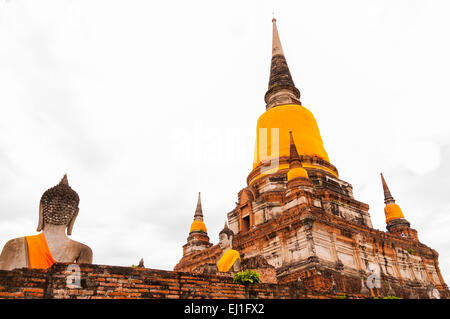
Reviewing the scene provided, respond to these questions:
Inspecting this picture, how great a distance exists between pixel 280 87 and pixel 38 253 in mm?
27757

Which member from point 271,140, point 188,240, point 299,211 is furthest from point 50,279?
point 188,240

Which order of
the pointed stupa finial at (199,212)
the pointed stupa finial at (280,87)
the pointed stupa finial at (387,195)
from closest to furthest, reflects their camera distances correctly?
the pointed stupa finial at (387,195)
the pointed stupa finial at (280,87)
the pointed stupa finial at (199,212)

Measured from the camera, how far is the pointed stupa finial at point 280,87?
30469 mm

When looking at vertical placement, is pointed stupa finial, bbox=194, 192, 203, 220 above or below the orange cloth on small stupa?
above

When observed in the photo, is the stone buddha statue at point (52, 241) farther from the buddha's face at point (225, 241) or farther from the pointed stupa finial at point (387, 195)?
the pointed stupa finial at point (387, 195)

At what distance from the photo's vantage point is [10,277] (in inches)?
200

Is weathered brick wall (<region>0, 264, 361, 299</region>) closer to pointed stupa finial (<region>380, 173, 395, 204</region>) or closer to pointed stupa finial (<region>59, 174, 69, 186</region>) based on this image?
pointed stupa finial (<region>59, 174, 69, 186</region>)

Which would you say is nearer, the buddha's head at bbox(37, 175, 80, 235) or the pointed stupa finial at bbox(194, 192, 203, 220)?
the buddha's head at bbox(37, 175, 80, 235)

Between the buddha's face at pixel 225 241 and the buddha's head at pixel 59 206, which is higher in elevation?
the buddha's face at pixel 225 241

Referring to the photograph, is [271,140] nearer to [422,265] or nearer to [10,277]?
[422,265]

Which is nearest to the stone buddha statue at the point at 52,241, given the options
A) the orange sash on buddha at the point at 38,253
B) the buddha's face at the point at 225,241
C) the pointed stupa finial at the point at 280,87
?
the orange sash on buddha at the point at 38,253

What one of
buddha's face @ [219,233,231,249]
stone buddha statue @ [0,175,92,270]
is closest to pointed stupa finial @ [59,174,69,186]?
stone buddha statue @ [0,175,92,270]

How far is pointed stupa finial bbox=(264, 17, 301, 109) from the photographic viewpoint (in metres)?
30.5
